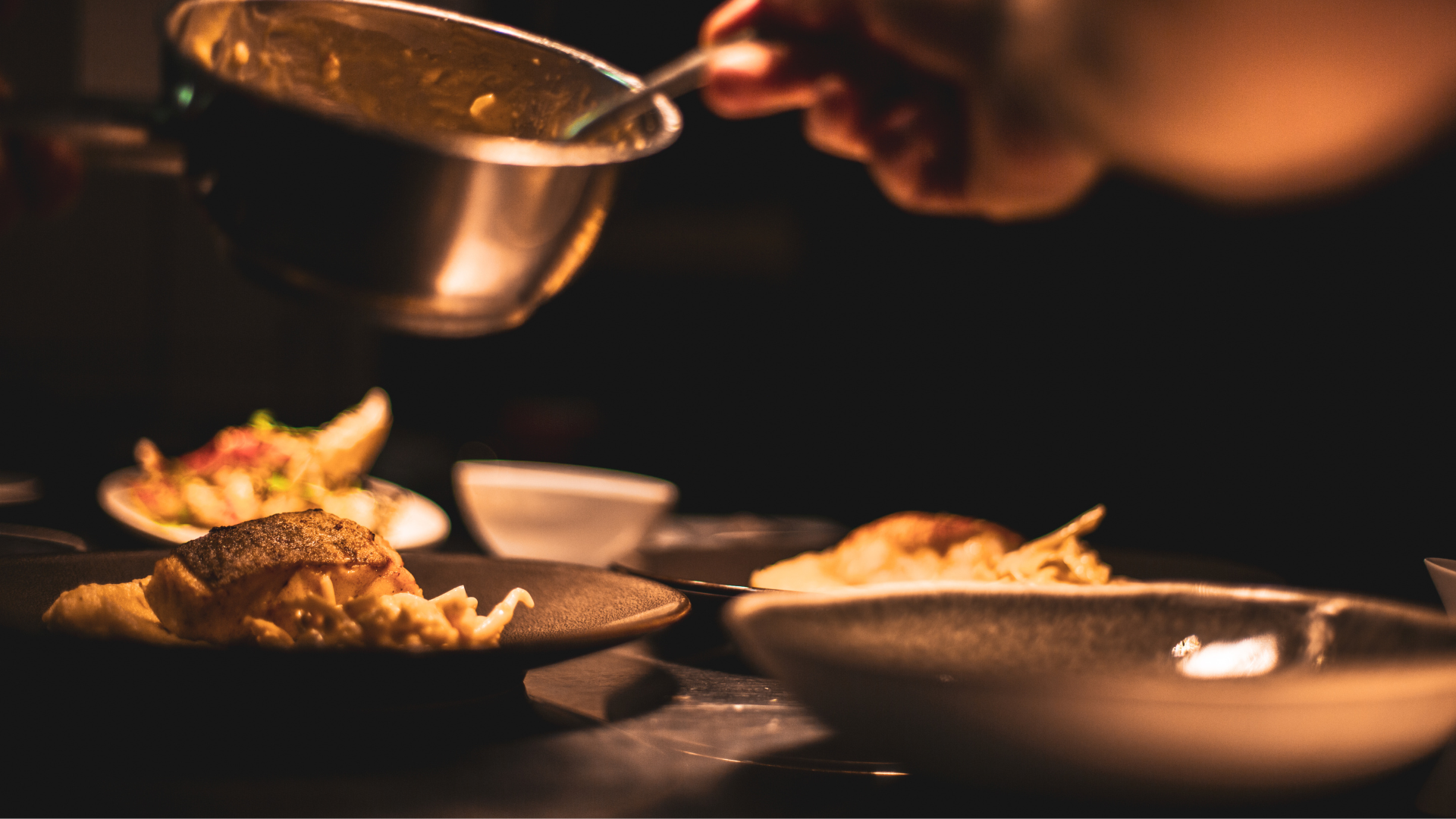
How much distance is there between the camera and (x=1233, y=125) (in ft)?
1.98

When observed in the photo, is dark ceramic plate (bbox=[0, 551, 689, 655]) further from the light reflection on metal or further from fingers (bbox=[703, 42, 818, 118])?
fingers (bbox=[703, 42, 818, 118])

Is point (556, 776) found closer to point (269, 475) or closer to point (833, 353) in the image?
point (269, 475)

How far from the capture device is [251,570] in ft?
2.15

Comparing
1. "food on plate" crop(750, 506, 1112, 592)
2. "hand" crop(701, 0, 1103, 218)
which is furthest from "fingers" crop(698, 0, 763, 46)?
"food on plate" crop(750, 506, 1112, 592)

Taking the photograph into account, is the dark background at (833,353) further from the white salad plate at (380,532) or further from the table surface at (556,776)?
the table surface at (556,776)

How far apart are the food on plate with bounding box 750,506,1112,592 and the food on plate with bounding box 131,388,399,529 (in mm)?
569

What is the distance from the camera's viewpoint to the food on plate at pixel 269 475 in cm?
141

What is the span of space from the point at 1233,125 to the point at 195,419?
12.0ft

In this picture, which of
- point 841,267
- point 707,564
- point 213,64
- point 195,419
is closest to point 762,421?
point 841,267

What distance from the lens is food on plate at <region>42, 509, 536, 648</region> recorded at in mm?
638

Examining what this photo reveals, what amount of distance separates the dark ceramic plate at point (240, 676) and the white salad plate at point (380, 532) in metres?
0.44

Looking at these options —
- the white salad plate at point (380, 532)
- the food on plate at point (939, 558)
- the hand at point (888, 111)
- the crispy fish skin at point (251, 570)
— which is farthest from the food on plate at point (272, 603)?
the hand at point (888, 111)

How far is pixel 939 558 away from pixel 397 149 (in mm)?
608

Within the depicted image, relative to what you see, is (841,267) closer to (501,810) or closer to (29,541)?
(29,541)
